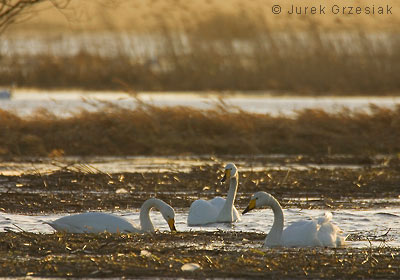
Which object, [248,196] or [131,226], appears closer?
Answer: [131,226]

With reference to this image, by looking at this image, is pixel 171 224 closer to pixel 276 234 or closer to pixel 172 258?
pixel 276 234

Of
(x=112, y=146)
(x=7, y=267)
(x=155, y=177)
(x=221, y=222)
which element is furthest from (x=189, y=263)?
(x=112, y=146)

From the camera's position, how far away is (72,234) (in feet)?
23.8

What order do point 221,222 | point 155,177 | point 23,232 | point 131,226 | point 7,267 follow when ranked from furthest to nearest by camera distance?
point 155,177
point 221,222
point 131,226
point 23,232
point 7,267

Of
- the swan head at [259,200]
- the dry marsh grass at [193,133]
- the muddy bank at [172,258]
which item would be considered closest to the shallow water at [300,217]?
the swan head at [259,200]

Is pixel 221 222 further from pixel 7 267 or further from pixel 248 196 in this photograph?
pixel 7 267

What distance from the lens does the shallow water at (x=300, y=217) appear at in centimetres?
768

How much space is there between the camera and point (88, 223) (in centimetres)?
739

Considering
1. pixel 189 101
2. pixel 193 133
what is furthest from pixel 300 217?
pixel 189 101

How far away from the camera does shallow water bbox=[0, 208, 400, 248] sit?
768 centimetres

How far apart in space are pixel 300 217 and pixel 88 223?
91.6 inches

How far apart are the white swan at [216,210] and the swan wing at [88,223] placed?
1.05 m

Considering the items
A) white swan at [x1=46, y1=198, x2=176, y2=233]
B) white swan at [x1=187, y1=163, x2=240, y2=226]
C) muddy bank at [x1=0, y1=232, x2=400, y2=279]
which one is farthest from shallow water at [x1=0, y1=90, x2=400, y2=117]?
muddy bank at [x1=0, y1=232, x2=400, y2=279]

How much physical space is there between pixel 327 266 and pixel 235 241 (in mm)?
1229
